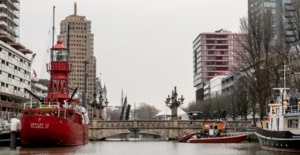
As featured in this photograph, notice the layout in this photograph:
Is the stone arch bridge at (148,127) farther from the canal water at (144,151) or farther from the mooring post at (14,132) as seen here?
the canal water at (144,151)

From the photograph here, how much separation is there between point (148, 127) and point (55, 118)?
1649 inches

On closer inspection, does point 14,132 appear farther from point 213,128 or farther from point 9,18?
point 9,18

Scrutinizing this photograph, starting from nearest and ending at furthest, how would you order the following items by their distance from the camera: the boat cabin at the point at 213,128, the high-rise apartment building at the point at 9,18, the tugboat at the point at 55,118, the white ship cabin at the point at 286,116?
the white ship cabin at the point at 286,116 → the tugboat at the point at 55,118 → the boat cabin at the point at 213,128 → the high-rise apartment building at the point at 9,18

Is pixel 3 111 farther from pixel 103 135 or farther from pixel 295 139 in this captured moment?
pixel 295 139

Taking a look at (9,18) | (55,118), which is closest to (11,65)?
(9,18)

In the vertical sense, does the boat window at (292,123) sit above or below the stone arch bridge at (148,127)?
above

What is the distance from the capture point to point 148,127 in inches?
3942

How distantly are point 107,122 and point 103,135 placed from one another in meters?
2.36

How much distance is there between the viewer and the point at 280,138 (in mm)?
50062

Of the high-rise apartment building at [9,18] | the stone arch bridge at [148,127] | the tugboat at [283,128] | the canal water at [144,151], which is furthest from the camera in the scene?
the high-rise apartment building at [9,18]

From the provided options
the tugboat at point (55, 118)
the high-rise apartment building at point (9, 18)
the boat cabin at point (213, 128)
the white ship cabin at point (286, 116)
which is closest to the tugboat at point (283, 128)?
the white ship cabin at point (286, 116)

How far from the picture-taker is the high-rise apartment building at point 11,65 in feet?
375

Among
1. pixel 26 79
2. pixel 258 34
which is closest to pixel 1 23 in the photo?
pixel 26 79

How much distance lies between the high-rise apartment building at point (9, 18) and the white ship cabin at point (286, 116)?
82897mm
